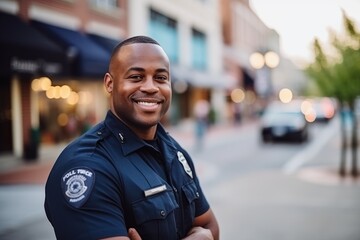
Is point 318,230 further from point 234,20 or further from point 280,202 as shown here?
point 234,20

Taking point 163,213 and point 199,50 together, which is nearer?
point 163,213

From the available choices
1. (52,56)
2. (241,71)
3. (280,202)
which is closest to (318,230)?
(280,202)

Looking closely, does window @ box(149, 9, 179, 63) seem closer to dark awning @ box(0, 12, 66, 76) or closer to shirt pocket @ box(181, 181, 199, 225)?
dark awning @ box(0, 12, 66, 76)

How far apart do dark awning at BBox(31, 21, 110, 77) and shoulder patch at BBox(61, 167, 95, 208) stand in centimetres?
1126

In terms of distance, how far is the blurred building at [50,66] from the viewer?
11.0 metres

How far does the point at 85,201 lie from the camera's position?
1.61 metres

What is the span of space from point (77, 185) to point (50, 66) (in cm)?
1070

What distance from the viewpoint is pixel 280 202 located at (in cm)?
754

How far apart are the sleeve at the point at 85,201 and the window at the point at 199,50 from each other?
24870mm

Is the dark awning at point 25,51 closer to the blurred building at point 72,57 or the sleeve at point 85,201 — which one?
the blurred building at point 72,57

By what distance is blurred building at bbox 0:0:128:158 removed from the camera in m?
11.0

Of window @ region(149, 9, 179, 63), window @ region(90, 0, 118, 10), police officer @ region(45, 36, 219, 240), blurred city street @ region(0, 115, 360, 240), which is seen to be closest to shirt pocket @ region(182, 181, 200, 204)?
police officer @ region(45, 36, 219, 240)

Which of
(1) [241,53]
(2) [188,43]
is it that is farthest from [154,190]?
(1) [241,53]

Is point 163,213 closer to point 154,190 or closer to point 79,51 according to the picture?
point 154,190
